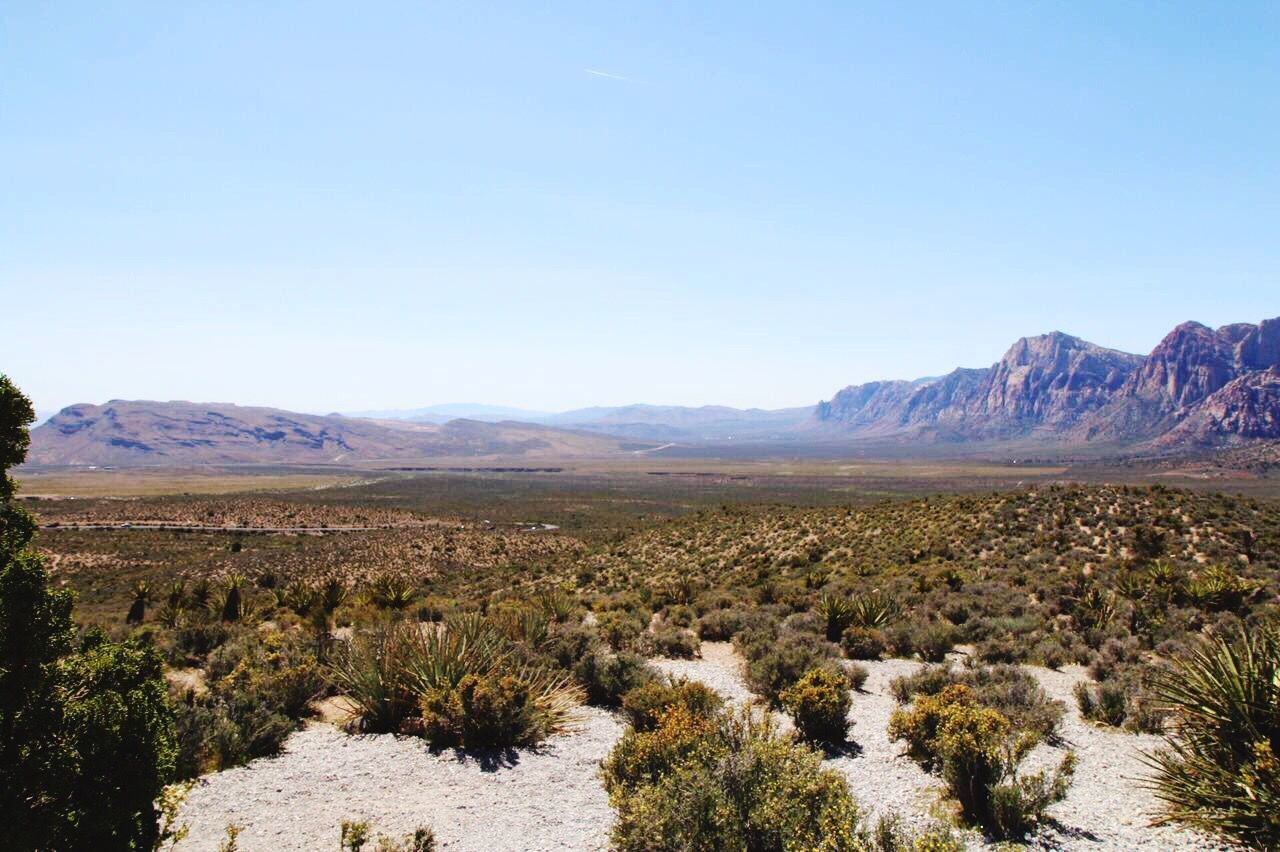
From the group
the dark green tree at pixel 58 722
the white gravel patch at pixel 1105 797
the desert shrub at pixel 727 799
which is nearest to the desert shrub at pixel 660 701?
the desert shrub at pixel 727 799

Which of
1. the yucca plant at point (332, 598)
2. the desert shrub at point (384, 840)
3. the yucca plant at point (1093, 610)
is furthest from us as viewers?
the yucca plant at point (332, 598)

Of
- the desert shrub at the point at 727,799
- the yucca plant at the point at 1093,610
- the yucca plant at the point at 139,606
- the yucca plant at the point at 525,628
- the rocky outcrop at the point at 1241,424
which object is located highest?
the rocky outcrop at the point at 1241,424

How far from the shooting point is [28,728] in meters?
4.41

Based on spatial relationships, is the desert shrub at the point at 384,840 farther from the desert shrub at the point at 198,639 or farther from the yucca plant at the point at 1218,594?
the yucca plant at the point at 1218,594

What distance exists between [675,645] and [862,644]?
12.9 ft

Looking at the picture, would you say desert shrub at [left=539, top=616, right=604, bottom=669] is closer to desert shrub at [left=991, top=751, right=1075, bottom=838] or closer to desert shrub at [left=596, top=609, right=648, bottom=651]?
desert shrub at [left=596, top=609, right=648, bottom=651]

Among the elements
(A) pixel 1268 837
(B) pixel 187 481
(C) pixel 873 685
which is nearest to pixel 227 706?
(C) pixel 873 685

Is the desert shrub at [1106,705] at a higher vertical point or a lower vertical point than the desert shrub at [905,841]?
lower

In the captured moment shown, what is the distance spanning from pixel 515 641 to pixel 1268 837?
998 centimetres

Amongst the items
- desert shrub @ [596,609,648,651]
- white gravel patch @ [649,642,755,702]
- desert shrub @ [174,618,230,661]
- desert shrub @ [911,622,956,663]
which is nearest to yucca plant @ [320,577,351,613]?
desert shrub @ [174,618,230,661]

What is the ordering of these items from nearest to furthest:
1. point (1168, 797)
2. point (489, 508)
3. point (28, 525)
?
point (28, 525), point (1168, 797), point (489, 508)

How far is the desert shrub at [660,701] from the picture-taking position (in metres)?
8.68

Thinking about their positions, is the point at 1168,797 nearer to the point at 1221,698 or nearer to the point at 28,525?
the point at 1221,698

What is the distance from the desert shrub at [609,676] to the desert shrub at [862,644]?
4.79 metres
